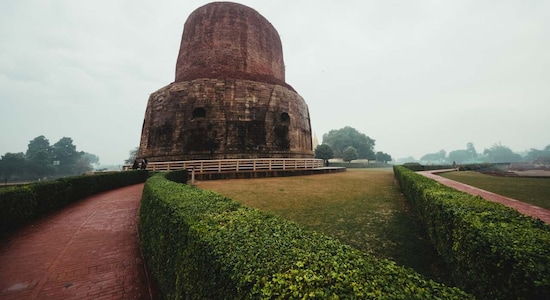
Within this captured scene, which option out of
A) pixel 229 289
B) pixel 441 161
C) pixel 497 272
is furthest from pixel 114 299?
pixel 441 161

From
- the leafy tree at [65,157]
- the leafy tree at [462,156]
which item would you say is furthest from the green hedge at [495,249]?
the leafy tree at [462,156]

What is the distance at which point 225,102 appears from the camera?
1858 centimetres

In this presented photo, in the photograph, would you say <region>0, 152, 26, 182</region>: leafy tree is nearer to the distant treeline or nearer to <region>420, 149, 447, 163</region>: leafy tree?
the distant treeline

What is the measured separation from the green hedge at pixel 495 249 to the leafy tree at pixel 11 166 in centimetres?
7432

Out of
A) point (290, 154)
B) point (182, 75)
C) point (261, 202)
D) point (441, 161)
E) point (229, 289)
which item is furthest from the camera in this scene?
point (441, 161)

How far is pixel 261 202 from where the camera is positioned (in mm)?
7332

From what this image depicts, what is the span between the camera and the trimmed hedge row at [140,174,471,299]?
51.4 inches

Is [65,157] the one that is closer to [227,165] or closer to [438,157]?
[227,165]

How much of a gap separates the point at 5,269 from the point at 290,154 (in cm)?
1749

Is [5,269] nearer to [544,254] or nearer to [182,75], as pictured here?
[544,254]

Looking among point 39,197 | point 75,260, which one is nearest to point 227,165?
point 39,197

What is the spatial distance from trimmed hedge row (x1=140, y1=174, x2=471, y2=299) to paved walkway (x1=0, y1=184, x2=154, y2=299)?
3.35 feet

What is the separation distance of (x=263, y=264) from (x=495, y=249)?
204 centimetres

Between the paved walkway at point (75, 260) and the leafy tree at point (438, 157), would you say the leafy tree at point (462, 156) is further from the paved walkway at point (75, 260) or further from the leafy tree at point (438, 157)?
the paved walkway at point (75, 260)
